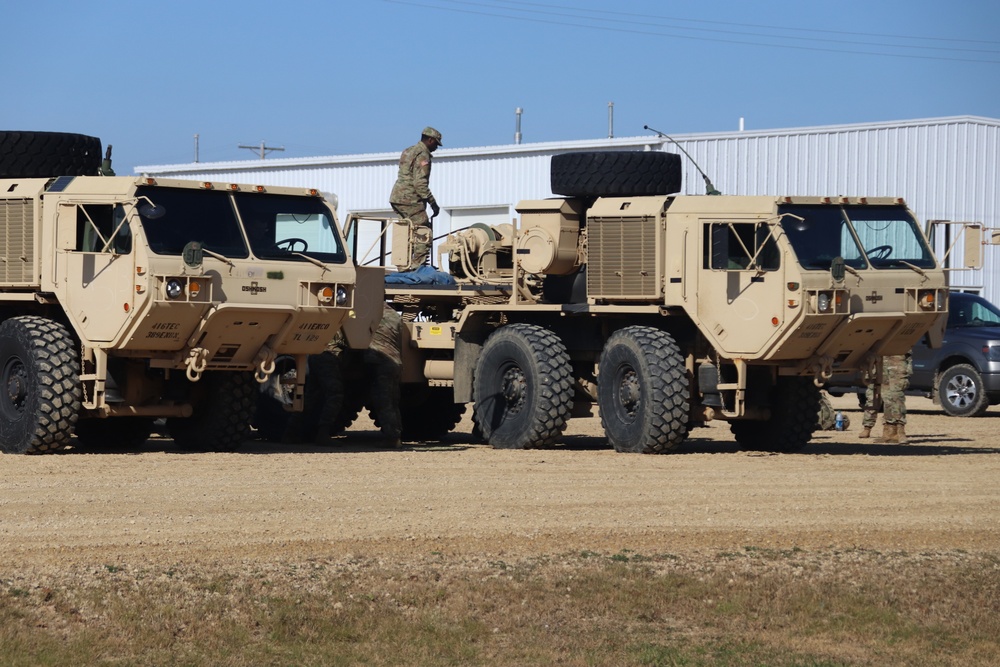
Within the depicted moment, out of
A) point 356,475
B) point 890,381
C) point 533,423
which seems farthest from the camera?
point 890,381

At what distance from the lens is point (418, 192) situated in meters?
20.9

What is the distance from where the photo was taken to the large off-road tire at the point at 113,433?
57.4 ft

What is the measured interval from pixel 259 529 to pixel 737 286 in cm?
732

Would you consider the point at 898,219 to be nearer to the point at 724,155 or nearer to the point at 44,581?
the point at 44,581

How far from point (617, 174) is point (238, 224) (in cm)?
447

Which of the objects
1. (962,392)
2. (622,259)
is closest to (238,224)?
(622,259)

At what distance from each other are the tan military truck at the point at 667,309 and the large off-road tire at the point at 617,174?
0.02m

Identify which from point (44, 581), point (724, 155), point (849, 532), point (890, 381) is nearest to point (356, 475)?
point (849, 532)

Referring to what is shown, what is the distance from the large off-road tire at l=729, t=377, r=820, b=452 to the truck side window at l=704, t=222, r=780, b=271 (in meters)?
1.63

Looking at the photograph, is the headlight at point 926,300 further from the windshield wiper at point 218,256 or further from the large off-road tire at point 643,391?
the windshield wiper at point 218,256

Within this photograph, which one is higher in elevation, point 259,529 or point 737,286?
point 737,286

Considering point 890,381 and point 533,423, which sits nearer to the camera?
point 533,423

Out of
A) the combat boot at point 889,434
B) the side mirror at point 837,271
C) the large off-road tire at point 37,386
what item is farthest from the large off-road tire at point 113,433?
the combat boot at point 889,434

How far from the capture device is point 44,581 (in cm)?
883
